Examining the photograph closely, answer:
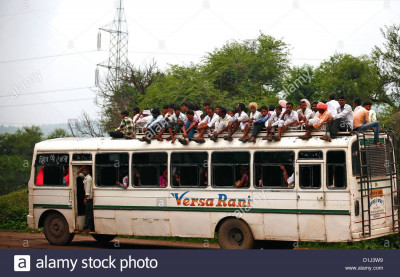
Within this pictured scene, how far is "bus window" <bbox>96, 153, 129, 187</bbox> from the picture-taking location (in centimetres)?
1623

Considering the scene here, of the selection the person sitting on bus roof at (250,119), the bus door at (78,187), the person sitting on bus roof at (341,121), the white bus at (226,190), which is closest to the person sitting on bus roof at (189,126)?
the white bus at (226,190)

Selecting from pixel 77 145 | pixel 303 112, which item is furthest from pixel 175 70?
pixel 303 112

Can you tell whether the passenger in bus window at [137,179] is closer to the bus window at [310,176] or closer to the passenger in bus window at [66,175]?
the passenger in bus window at [66,175]

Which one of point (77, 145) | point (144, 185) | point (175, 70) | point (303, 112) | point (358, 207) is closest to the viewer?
point (358, 207)

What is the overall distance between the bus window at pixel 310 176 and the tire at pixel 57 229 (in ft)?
22.3

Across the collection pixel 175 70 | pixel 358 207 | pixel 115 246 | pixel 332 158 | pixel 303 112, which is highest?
pixel 175 70

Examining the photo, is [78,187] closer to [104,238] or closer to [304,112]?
[104,238]

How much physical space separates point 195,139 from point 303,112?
259 cm

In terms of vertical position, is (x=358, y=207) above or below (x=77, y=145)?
below

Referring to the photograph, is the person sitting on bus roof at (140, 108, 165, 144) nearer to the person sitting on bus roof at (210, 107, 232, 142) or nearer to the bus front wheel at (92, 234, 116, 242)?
the person sitting on bus roof at (210, 107, 232, 142)

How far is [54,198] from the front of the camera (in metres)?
17.4

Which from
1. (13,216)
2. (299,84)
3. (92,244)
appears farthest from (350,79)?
(92,244)

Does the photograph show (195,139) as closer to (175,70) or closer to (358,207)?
(358,207)

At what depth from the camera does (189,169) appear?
50.1ft
